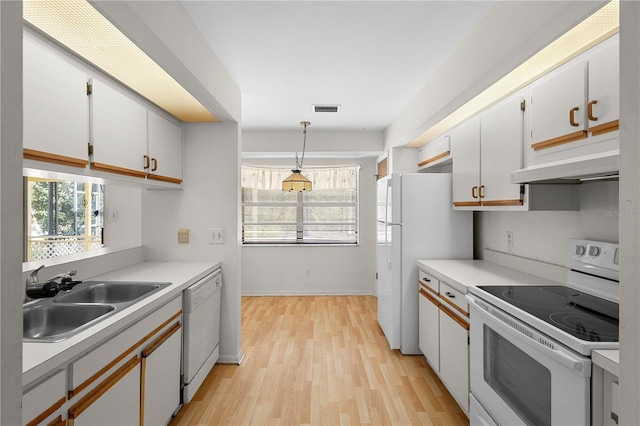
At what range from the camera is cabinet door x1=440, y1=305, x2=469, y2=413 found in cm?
213

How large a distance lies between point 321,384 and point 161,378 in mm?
1231

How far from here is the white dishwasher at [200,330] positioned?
2271 mm

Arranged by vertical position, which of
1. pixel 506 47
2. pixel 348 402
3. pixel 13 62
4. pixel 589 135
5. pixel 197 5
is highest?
pixel 197 5

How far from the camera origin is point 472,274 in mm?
2455

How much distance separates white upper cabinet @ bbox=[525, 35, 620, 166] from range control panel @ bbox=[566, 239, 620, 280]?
0.51 m

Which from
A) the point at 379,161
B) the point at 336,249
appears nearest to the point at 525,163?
the point at 379,161

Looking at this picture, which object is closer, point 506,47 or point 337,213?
point 506,47

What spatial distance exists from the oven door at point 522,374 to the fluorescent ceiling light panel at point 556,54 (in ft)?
4.20

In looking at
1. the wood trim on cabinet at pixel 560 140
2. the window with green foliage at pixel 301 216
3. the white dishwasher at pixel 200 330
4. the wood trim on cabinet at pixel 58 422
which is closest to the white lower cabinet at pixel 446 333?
the wood trim on cabinet at pixel 560 140

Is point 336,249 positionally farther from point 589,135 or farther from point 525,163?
point 589,135

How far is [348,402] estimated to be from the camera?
94.3 inches

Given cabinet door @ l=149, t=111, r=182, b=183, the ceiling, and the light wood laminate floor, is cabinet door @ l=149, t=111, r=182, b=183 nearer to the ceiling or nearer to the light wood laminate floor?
the ceiling

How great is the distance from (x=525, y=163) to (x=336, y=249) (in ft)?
12.0

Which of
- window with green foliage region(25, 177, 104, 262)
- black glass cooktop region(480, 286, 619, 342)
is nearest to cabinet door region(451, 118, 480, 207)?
black glass cooktop region(480, 286, 619, 342)
